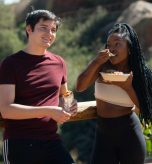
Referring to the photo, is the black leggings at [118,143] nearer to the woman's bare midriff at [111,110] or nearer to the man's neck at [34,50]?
the woman's bare midriff at [111,110]

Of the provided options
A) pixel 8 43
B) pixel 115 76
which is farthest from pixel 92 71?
pixel 8 43

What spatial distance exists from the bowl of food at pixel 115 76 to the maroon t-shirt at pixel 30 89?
42cm

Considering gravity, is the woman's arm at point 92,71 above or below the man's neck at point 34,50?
below

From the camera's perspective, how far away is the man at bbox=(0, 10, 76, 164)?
285 cm

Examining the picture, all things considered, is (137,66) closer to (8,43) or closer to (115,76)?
(115,76)

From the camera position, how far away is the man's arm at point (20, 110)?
2832 millimetres

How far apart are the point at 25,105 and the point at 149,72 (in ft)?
3.38

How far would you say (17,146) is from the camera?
115 inches

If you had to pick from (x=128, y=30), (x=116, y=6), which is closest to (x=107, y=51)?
(x=128, y=30)

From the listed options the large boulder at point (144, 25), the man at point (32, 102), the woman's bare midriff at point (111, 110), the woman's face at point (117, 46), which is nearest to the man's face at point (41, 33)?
the man at point (32, 102)

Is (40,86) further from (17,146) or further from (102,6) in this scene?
(102,6)

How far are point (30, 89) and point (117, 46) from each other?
0.74m

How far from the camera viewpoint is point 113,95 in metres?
3.38

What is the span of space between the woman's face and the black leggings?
1.20 feet
